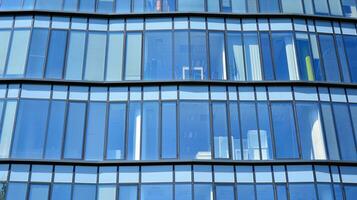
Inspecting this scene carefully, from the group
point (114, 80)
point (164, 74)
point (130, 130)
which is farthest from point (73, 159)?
point (164, 74)

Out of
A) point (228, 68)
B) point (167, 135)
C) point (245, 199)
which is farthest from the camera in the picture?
point (228, 68)

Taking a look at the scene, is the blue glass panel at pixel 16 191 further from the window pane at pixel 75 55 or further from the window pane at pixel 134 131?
the window pane at pixel 75 55

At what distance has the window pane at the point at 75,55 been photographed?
85.4ft

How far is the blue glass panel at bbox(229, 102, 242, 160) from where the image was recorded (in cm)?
2435

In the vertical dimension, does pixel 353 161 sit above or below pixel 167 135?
below

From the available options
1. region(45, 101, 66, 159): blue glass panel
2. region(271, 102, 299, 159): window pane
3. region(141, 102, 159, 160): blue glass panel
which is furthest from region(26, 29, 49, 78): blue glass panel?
region(271, 102, 299, 159): window pane

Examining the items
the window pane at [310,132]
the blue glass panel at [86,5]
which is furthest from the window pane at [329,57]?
the blue glass panel at [86,5]

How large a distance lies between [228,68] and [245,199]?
24.0 feet

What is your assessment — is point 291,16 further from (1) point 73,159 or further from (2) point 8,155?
(2) point 8,155

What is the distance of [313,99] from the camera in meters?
25.7

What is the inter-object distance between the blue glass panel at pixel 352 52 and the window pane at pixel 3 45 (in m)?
19.0

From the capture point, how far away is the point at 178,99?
2545 centimetres

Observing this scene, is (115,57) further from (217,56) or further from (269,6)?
(269,6)

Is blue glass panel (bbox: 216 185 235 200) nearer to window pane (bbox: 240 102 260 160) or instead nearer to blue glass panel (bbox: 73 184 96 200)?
window pane (bbox: 240 102 260 160)
